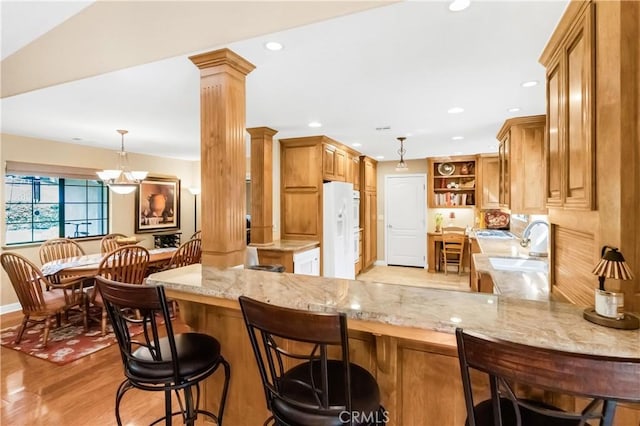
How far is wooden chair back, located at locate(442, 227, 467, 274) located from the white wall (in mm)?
5340

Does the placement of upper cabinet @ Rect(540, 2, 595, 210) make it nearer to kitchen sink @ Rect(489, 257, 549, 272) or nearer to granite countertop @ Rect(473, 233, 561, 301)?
granite countertop @ Rect(473, 233, 561, 301)

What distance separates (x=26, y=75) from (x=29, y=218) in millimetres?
2962

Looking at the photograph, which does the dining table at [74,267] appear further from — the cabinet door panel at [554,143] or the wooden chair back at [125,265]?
the cabinet door panel at [554,143]

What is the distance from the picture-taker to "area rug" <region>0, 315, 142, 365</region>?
2.90 metres

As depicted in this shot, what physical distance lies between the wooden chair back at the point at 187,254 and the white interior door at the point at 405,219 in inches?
167

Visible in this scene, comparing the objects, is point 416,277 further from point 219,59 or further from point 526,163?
point 219,59

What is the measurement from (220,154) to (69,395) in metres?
2.11

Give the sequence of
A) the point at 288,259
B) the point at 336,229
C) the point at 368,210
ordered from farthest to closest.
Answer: the point at 368,210 → the point at 336,229 → the point at 288,259

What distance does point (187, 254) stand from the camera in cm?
402

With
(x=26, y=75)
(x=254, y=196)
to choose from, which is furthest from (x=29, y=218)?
(x=254, y=196)

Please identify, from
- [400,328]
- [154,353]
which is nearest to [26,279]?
[154,353]

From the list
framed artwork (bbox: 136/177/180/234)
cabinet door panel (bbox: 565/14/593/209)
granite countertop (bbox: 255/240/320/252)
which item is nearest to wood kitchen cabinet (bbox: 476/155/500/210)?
granite countertop (bbox: 255/240/320/252)

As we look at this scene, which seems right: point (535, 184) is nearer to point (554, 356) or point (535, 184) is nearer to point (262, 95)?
point (262, 95)

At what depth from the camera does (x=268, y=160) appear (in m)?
3.88
